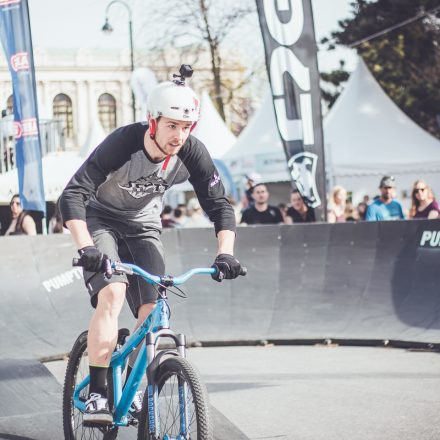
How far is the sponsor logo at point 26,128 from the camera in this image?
12.2 m

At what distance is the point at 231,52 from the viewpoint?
37844mm

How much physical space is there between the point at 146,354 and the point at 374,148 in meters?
16.9

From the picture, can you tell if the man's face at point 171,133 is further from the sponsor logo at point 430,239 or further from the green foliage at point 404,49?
the green foliage at point 404,49

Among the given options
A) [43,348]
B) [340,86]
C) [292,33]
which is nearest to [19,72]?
[292,33]

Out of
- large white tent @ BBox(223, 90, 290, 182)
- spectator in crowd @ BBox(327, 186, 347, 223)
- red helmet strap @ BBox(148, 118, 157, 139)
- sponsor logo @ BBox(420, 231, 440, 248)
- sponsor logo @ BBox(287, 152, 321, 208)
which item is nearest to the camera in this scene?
red helmet strap @ BBox(148, 118, 157, 139)

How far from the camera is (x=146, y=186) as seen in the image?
4.66 metres

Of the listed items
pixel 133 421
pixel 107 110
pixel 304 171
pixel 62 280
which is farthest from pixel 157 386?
pixel 107 110

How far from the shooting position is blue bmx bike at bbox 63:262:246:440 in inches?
151

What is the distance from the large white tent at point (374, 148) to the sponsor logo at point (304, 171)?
810 cm

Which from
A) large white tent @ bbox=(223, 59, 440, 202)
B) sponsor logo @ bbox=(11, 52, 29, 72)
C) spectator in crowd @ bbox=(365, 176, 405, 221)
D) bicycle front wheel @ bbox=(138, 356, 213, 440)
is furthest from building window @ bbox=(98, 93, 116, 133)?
bicycle front wheel @ bbox=(138, 356, 213, 440)

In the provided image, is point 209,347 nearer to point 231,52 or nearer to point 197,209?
point 197,209

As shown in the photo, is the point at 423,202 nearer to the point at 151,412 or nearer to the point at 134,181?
the point at 134,181

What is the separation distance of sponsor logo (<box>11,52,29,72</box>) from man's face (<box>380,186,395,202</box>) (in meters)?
5.03

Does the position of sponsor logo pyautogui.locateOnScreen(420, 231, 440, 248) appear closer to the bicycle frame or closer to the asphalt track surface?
the asphalt track surface
